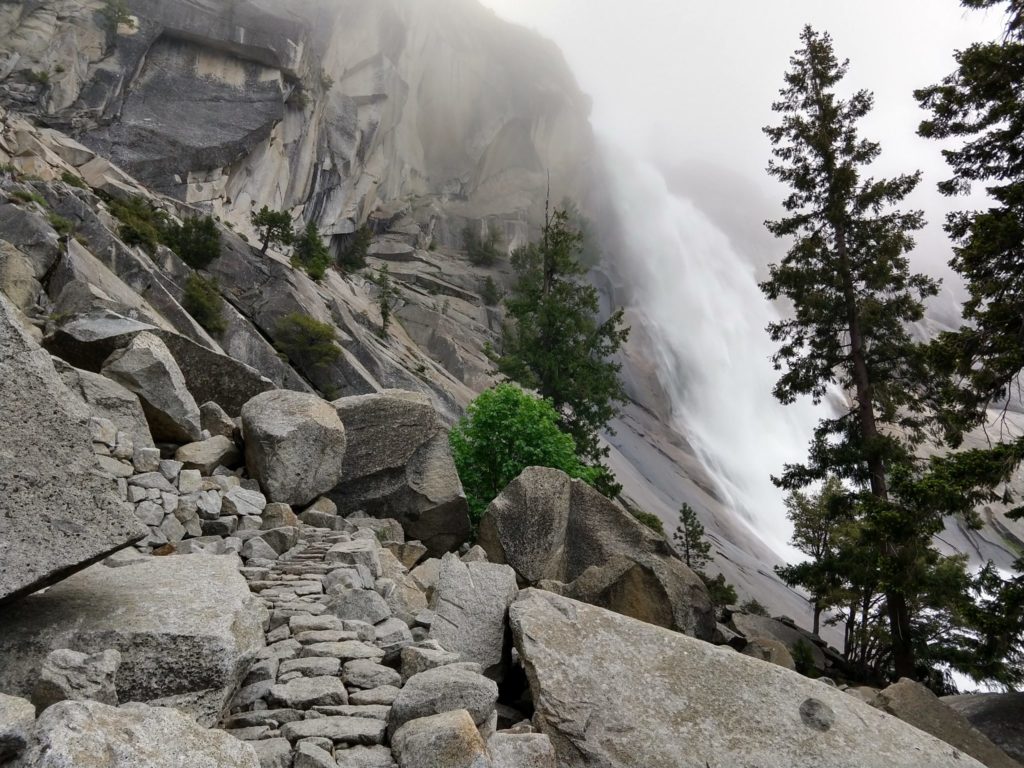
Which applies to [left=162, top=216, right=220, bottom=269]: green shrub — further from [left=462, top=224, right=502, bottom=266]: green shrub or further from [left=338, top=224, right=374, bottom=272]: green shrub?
[left=462, top=224, right=502, bottom=266]: green shrub

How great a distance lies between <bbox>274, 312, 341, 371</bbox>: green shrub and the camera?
30.9 metres

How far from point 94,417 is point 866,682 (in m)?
19.8

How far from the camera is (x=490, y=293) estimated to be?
68812 millimetres

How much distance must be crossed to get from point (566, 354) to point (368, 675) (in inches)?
1024

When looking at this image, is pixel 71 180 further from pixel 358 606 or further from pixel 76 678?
pixel 76 678

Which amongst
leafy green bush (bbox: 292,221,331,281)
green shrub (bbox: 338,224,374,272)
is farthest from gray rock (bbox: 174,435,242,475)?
green shrub (bbox: 338,224,374,272)

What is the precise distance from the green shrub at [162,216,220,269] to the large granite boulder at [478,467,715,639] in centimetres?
2888

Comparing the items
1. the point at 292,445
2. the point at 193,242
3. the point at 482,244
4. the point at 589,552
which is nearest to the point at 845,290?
the point at 589,552

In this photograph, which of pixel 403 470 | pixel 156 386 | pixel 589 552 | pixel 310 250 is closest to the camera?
pixel 156 386

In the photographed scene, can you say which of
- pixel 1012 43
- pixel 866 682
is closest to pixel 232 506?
pixel 1012 43

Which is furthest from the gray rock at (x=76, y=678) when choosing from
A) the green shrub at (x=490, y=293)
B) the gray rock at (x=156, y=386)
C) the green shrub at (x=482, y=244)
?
the green shrub at (x=482, y=244)

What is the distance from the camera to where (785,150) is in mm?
20031

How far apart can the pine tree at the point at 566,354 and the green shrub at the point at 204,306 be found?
12.8 meters

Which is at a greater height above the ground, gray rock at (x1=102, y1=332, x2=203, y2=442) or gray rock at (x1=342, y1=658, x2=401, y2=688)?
gray rock at (x1=342, y1=658, x2=401, y2=688)
